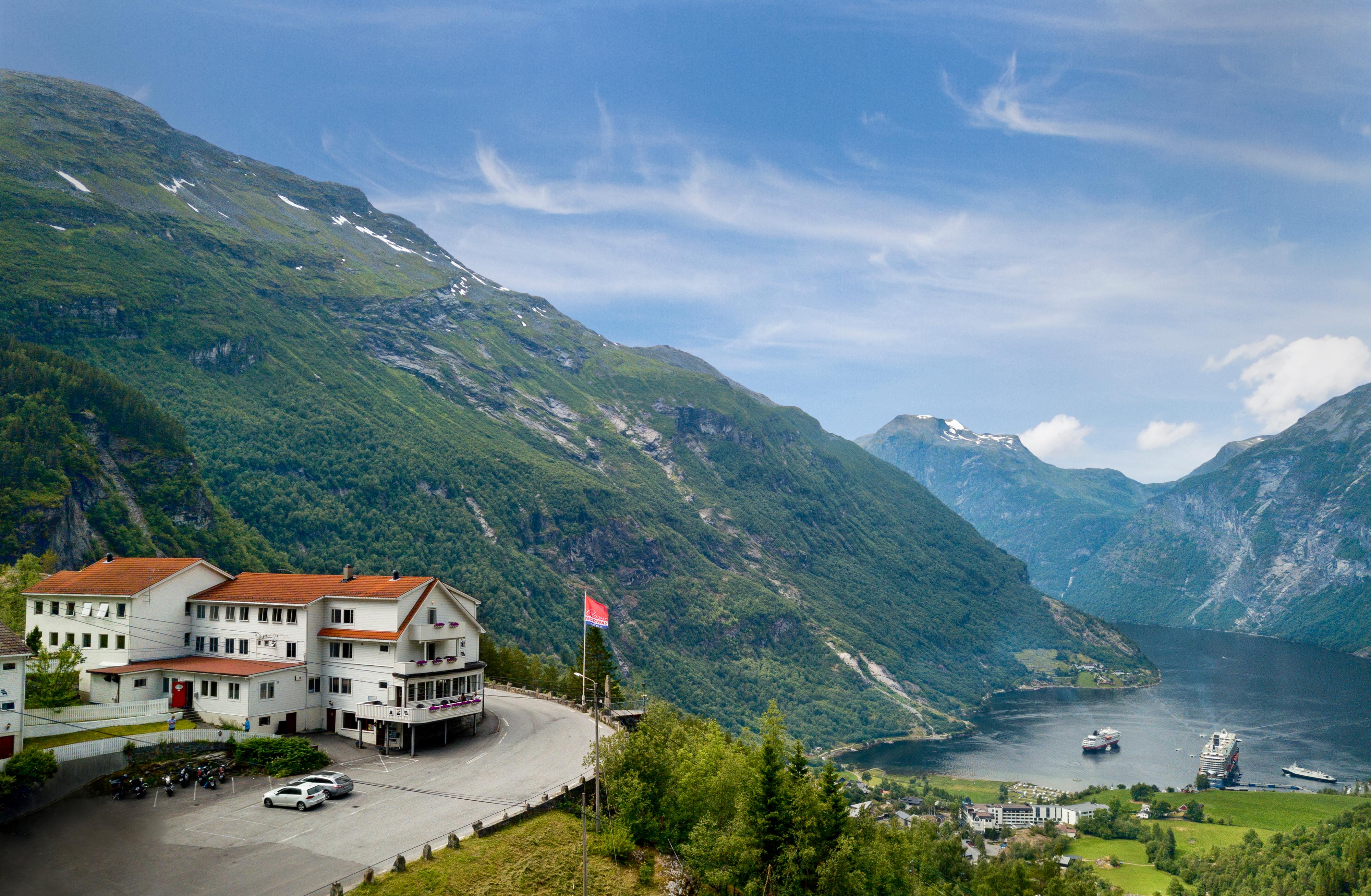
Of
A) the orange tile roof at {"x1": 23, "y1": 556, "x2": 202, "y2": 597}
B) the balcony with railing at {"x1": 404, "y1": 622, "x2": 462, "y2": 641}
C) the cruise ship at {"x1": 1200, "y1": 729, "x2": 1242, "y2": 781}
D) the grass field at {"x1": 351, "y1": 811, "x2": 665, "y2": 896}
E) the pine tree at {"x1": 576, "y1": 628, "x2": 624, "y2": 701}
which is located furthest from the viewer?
Answer: the cruise ship at {"x1": 1200, "y1": 729, "x2": 1242, "y2": 781}

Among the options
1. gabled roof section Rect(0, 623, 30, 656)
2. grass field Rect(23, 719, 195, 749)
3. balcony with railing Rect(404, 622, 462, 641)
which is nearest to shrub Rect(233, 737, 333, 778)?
grass field Rect(23, 719, 195, 749)

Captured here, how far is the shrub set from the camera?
42.5 metres

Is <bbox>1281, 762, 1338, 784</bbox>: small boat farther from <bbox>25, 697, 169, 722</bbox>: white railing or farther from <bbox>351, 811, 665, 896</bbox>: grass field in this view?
<bbox>25, 697, 169, 722</bbox>: white railing

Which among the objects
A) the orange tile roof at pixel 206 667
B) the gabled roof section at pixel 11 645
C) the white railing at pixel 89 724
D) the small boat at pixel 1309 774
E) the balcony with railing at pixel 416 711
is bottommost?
the small boat at pixel 1309 774

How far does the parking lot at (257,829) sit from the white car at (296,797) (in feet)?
1.27

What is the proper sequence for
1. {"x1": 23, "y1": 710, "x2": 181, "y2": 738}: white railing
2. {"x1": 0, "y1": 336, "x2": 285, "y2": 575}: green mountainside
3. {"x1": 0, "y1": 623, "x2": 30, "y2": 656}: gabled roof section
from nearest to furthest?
{"x1": 0, "y1": 623, "x2": 30, "y2": 656}: gabled roof section
{"x1": 23, "y1": 710, "x2": 181, "y2": 738}: white railing
{"x1": 0, "y1": 336, "x2": 285, "y2": 575}: green mountainside

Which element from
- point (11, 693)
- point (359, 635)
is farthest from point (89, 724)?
point (359, 635)

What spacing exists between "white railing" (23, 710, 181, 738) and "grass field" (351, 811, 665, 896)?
22958mm

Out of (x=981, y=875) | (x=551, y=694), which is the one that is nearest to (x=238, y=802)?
(x=551, y=694)

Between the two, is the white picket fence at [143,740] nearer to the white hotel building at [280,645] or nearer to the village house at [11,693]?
the white hotel building at [280,645]

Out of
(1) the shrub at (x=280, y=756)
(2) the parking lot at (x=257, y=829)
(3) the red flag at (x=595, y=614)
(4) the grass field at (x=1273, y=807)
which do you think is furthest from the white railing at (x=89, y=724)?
(4) the grass field at (x=1273, y=807)

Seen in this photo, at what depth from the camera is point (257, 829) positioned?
3562 cm

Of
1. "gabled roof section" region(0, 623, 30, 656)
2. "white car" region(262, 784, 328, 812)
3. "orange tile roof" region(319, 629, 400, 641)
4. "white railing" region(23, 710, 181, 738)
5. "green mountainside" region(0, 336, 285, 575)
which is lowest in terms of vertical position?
"white car" region(262, 784, 328, 812)

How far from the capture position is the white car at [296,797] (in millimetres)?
38031
